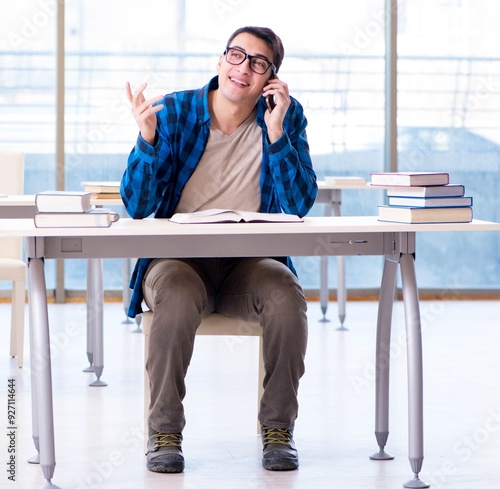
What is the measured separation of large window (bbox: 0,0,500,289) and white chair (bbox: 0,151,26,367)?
66.6 inches

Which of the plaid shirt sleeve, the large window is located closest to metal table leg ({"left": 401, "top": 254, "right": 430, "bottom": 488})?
the plaid shirt sleeve

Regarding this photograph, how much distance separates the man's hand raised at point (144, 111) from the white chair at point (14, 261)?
4.44 ft

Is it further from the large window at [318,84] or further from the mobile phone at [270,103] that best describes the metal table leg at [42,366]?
the large window at [318,84]

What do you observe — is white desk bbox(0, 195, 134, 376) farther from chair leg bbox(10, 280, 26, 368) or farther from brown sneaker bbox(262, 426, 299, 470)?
brown sneaker bbox(262, 426, 299, 470)

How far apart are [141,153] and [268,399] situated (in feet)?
2.28

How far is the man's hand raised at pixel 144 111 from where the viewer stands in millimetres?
2270

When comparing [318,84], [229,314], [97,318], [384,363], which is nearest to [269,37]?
[229,314]

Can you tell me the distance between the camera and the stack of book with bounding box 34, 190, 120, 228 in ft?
6.90

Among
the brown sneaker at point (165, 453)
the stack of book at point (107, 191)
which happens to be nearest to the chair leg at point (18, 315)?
the stack of book at point (107, 191)

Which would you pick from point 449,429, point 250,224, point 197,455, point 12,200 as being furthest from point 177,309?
point 12,200

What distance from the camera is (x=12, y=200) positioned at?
3217 millimetres

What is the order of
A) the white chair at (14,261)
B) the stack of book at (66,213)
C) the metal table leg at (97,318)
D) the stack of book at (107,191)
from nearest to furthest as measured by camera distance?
the stack of book at (66,213), the metal table leg at (97,318), the white chair at (14,261), the stack of book at (107,191)

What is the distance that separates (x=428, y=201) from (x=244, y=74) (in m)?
0.60

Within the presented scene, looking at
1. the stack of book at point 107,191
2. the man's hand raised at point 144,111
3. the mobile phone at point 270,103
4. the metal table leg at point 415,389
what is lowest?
the metal table leg at point 415,389
